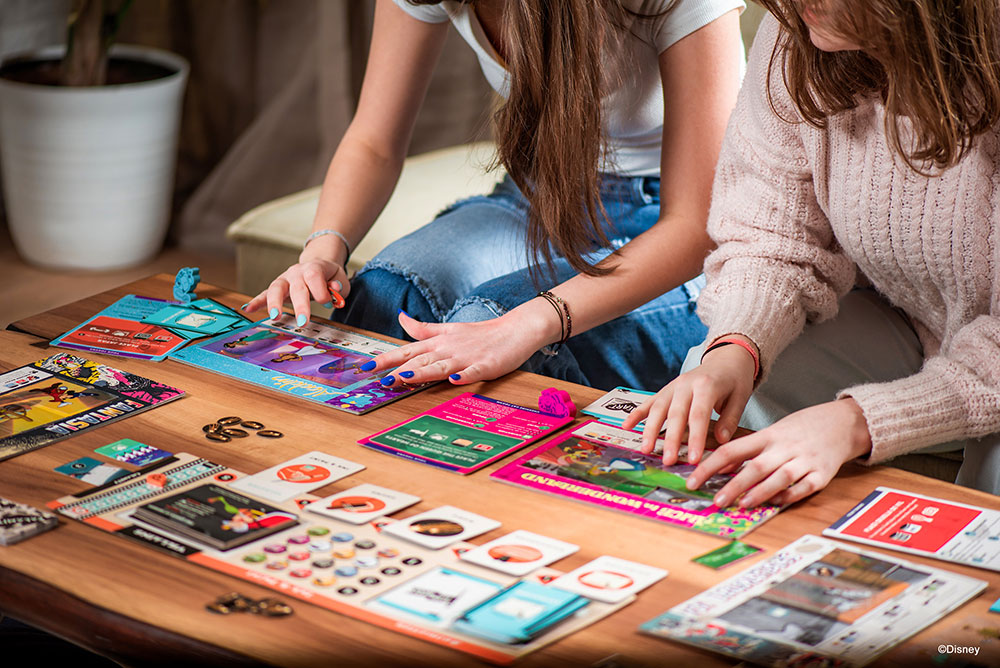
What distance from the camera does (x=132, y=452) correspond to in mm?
931

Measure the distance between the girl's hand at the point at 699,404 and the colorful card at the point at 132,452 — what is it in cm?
42

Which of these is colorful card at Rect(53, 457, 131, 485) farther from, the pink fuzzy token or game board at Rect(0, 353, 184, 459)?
the pink fuzzy token

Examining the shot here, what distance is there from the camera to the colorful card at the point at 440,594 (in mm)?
710

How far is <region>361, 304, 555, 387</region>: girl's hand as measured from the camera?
109 centimetres

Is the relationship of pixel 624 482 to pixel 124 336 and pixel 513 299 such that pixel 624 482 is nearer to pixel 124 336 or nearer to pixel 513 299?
pixel 513 299

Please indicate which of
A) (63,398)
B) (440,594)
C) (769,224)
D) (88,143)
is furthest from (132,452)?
(88,143)

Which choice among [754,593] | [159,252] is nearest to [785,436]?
[754,593]

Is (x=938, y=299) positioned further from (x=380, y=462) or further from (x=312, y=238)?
(x=312, y=238)

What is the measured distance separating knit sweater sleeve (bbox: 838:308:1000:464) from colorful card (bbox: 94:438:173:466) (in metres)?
0.61

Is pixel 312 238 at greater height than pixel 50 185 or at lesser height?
greater

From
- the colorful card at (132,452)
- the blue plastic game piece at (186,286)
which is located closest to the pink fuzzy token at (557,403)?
the colorful card at (132,452)

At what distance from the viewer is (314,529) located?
81cm

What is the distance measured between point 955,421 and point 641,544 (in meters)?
0.37

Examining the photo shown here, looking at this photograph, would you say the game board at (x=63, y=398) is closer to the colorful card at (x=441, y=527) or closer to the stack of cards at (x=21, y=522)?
the stack of cards at (x=21, y=522)
